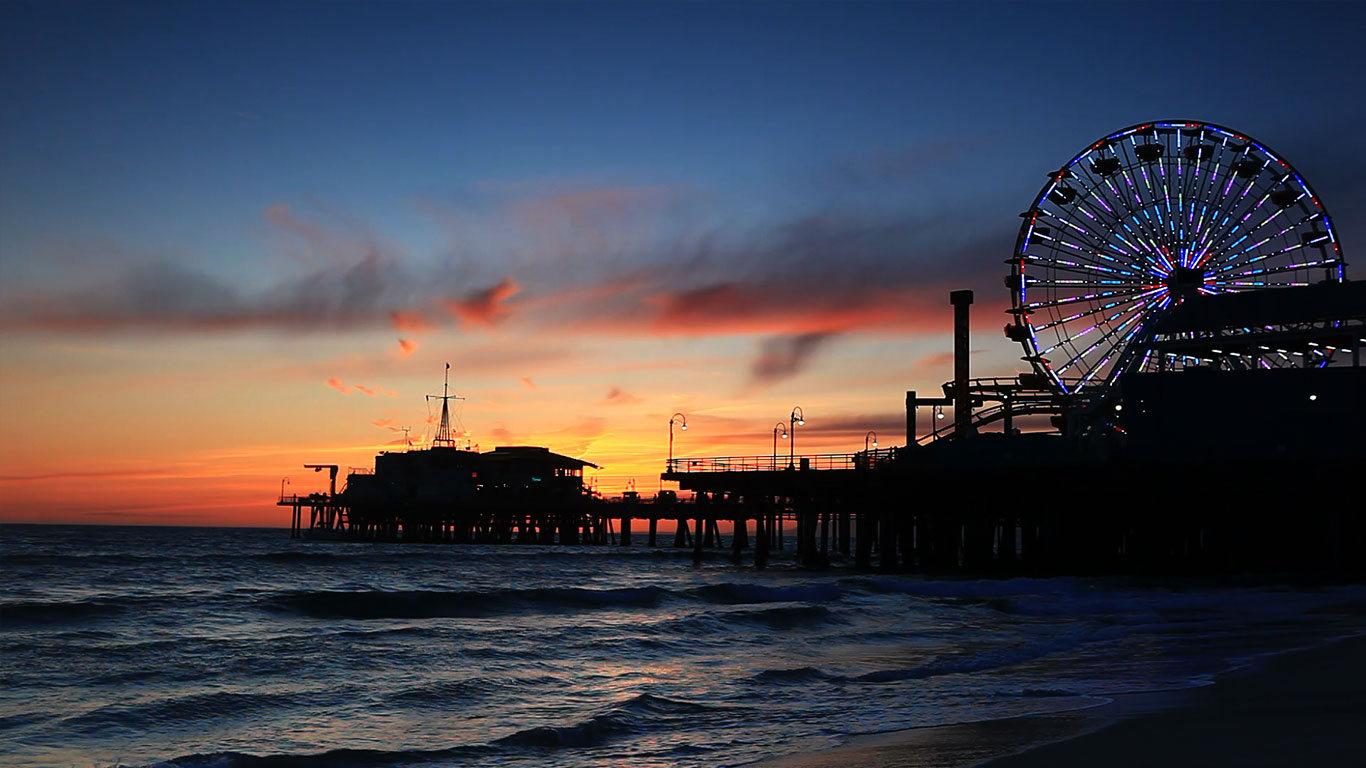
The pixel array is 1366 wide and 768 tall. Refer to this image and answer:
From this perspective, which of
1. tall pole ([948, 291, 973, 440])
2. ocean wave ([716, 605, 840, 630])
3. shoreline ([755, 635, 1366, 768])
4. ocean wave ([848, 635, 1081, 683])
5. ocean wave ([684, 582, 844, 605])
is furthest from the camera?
tall pole ([948, 291, 973, 440])

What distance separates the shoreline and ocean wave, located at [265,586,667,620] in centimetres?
2081

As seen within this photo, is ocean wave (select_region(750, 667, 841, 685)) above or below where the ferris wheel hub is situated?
below

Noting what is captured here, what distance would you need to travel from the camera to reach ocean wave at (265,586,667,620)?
33125mm

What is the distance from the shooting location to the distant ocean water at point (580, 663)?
14055 mm

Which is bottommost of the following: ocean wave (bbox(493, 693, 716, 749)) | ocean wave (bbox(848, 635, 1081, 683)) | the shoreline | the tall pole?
ocean wave (bbox(493, 693, 716, 749))

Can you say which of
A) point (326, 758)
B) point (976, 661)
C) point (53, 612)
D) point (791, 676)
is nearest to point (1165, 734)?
point (791, 676)

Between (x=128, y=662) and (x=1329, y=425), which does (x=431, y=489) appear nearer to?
(x=1329, y=425)

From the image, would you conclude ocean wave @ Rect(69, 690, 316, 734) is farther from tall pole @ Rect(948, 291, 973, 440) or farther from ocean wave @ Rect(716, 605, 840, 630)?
tall pole @ Rect(948, 291, 973, 440)

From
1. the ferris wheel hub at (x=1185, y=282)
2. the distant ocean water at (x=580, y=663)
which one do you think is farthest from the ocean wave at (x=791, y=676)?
the ferris wheel hub at (x=1185, y=282)

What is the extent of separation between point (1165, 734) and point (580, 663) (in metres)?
11.8

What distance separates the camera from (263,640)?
24.7 m

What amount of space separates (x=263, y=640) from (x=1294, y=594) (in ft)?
86.1

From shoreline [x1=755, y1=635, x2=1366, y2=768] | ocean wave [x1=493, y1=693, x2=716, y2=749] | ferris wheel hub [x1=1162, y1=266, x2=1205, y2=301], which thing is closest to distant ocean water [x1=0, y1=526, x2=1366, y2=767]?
ocean wave [x1=493, y1=693, x2=716, y2=749]

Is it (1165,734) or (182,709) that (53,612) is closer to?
(182,709)
